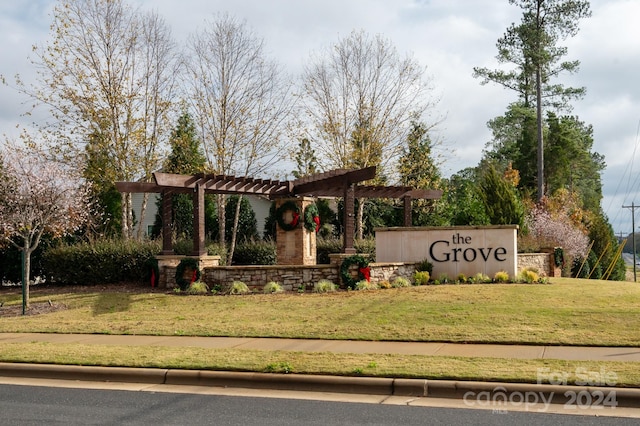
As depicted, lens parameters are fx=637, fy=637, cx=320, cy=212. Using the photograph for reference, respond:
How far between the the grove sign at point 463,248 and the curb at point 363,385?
11.2m

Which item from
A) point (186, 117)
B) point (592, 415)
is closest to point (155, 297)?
point (592, 415)

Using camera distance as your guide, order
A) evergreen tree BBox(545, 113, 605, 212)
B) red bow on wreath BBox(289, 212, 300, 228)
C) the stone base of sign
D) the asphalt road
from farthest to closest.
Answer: evergreen tree BBox(545, 113, 605, 212)
red bow on wreath BBox(289, 212, 300, 228)
the stone base of sign
the asphalt road

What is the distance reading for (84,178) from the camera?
25.2 metres

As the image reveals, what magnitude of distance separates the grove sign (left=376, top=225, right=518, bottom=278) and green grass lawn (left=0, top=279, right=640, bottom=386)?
1.65 meters

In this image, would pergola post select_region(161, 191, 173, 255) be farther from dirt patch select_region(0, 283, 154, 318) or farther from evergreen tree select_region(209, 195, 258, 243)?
evergreen tree select_region(209, 195, 258, 243)

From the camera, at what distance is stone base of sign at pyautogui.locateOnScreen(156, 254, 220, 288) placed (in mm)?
19081

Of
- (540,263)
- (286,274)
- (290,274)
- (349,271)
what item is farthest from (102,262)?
(540,263)

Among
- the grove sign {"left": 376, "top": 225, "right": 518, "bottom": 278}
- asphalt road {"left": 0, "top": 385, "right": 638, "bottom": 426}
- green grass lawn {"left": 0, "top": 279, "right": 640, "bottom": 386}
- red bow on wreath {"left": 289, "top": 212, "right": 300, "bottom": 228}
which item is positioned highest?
red bow on wreath {"left": 289, "top": 212, "right": 300, "bottom": 228}

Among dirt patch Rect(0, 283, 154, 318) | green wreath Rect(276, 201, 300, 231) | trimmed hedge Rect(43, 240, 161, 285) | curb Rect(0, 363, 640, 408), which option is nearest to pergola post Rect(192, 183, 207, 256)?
dirt patch Rect(0, 283, 154, 318)

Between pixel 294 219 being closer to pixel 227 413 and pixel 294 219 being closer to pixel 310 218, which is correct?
pixel 310 218

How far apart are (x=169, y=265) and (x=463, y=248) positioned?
28.9ft

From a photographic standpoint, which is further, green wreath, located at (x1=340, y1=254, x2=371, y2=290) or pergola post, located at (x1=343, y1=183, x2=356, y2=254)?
pergola post, located at (x1=343, y1=183, x2=356, y2=254)

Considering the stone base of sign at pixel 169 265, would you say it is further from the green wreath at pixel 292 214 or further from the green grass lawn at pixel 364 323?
the green wreath at pixel 292 214

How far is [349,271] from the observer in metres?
17.6
